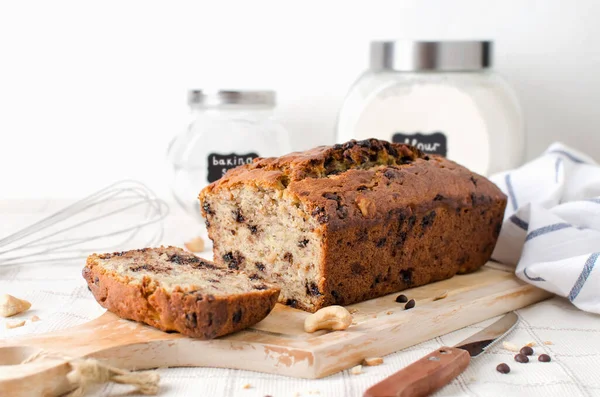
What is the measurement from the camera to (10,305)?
222 centimetres

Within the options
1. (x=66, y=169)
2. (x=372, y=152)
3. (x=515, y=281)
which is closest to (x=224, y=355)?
(x=372, y=152)

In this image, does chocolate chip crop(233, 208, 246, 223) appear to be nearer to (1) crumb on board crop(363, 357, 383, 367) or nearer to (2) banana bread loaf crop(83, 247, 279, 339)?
(2) banana bread loaf crop(83, 247, 279, 339)

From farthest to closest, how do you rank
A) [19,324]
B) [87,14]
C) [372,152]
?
[87,14]
[372,152]
[19,324]

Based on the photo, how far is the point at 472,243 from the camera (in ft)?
8.51

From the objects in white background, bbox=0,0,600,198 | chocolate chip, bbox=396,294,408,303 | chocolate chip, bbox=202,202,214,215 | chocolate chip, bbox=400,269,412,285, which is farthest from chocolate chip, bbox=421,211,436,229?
white background, bbox=0,0,600,198

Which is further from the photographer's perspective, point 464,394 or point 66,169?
point 66,169

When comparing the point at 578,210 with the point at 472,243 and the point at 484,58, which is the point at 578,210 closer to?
the point at 472,243

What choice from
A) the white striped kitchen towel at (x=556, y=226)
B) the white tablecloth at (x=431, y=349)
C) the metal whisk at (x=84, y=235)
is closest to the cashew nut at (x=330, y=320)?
the white tablecloth at (x=431, y=349)

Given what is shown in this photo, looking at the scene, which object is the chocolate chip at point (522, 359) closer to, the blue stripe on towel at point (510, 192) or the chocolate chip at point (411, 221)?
the chocolate chip at point (411, 221)

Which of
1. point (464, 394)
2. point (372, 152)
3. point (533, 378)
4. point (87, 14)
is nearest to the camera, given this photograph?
point (464, 394)

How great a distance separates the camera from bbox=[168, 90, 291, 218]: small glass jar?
11.4ft

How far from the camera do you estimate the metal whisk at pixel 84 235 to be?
2.92 m

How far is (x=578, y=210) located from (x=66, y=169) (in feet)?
8.73

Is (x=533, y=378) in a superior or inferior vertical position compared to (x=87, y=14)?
inferior
